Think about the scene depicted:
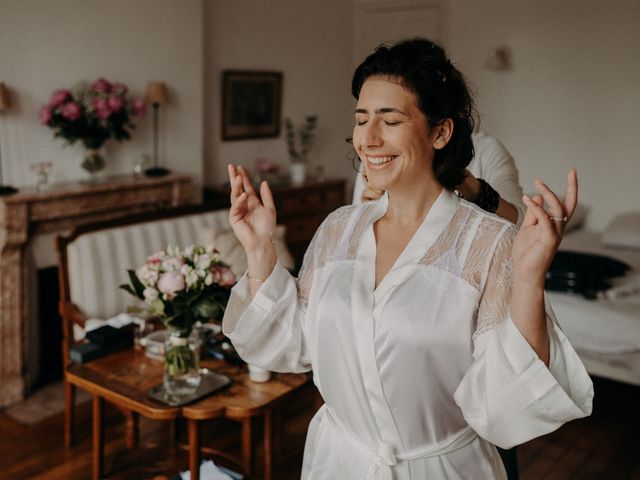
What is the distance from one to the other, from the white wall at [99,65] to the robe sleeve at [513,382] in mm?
3470

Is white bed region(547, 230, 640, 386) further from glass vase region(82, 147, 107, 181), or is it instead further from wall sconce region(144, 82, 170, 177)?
glass vase region(82, 147, 107, 181)

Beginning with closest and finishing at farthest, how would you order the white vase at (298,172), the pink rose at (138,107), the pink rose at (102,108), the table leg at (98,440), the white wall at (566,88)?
the table leg at (98,440) < the pink rose at (102,108) < the pink rose at (138,107) < the white wall at (566,88) < the white vase at (298,172)

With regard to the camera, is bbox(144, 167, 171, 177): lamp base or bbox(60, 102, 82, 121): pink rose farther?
bbox(144, 167, 171, 177): lamp base

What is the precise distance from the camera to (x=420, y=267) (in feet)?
4.60

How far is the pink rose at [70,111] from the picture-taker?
400 cm

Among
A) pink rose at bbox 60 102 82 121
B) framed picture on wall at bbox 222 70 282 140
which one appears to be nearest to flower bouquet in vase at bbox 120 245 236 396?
pink rose at bbox 60 102 82 121

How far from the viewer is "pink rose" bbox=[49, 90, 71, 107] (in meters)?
4.02

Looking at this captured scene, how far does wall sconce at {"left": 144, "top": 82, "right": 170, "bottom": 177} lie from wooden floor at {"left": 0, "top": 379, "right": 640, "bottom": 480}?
5.52 feet

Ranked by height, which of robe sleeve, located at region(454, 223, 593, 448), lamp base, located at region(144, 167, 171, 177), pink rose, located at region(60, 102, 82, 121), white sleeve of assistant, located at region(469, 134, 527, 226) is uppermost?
pink rose, located at region(60, 102, 82, 121)

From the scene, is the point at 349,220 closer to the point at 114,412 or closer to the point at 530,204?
the point at 530,204

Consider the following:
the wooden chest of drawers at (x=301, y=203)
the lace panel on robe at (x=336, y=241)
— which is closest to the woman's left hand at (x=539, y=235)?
the lace panel on robe at (x=336, y=241)

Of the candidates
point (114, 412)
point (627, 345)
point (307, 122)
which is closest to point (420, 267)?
point (627, 345)

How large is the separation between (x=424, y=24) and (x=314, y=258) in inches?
211

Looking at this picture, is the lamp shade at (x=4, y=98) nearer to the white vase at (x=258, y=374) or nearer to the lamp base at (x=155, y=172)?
the lamp base at (x=155, y=172)
